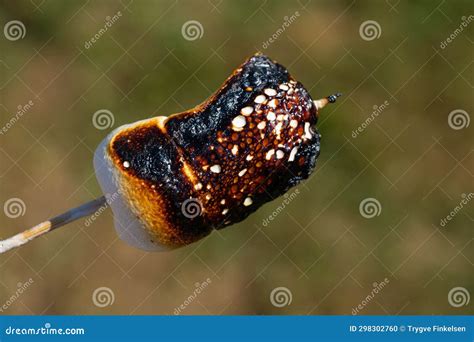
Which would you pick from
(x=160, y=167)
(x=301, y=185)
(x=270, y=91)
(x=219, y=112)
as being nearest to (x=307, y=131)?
(x=270, y=91)

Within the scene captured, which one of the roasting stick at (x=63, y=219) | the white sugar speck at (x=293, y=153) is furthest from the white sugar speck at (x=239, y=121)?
the roasting stick at (x=63, y=219)

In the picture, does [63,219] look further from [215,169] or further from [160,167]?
[215,169]

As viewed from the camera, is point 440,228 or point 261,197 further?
point 440,228

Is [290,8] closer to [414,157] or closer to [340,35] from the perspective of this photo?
[340,35]

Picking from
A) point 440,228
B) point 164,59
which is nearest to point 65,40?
point 164,59

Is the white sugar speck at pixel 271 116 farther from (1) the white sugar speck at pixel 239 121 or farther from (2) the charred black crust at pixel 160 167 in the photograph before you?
(2) the charred black crust at pixel 160 167

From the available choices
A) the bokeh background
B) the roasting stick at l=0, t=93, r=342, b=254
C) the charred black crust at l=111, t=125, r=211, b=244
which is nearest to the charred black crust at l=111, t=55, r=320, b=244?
the charred black crust at l=111, t=125, r=211, b=244

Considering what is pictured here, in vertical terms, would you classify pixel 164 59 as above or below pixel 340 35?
below

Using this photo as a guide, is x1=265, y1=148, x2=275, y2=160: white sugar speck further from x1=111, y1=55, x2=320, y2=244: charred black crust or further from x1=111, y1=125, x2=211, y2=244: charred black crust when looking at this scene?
x1=111, y1=125, x2=211, y2=244: charred black crust
